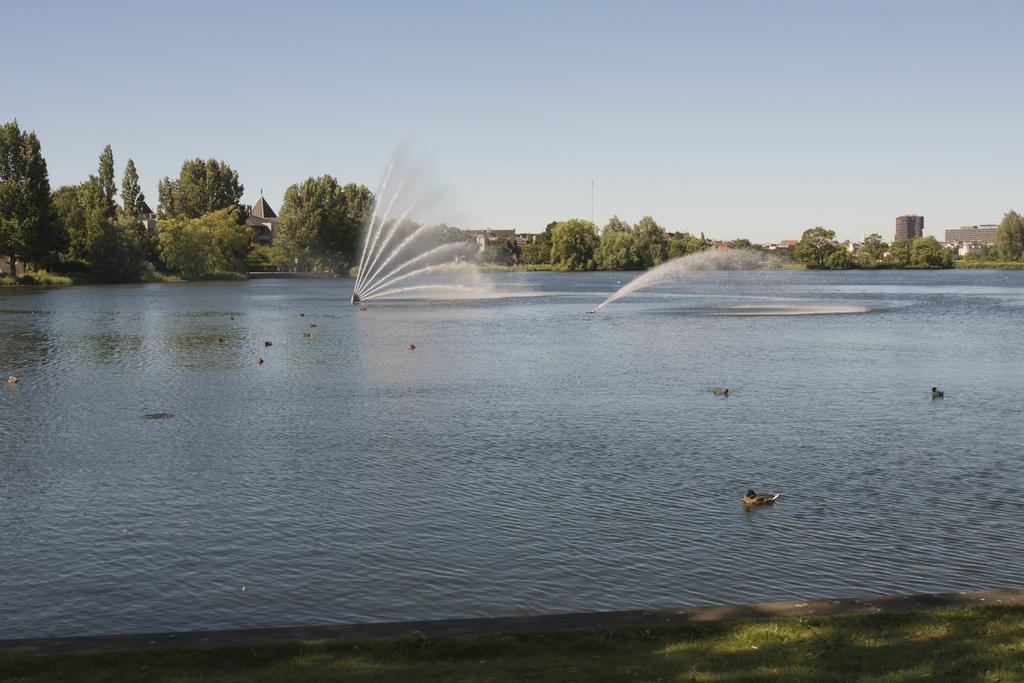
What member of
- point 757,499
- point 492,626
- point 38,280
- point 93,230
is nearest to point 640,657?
point 492,626

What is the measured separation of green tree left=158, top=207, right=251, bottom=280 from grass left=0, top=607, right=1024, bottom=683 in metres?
178

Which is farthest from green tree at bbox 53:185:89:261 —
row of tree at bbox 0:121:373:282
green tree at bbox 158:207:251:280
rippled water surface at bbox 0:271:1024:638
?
rippled water surface at bbox 0:271:1024:638

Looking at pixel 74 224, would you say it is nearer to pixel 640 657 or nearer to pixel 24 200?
pixel 24 200

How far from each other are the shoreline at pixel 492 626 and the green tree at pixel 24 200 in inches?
5443

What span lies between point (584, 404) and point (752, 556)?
18172 millimetres

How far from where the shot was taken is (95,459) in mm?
25484

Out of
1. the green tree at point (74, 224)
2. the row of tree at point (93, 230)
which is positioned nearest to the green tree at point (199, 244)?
the row of tree at point (93, 230)

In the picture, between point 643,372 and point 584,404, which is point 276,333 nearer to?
point 643,372

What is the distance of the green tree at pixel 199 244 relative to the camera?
178375 mm

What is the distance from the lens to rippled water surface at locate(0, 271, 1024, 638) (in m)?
15.4

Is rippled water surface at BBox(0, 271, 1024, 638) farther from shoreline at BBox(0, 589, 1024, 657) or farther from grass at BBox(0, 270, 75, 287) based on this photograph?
grass at BBox(0, 270, 75, 287)

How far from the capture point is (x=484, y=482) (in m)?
22.6

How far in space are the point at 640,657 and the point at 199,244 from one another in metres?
185

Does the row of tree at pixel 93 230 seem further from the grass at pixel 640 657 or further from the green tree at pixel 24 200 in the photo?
the grass at pixel 640 657
